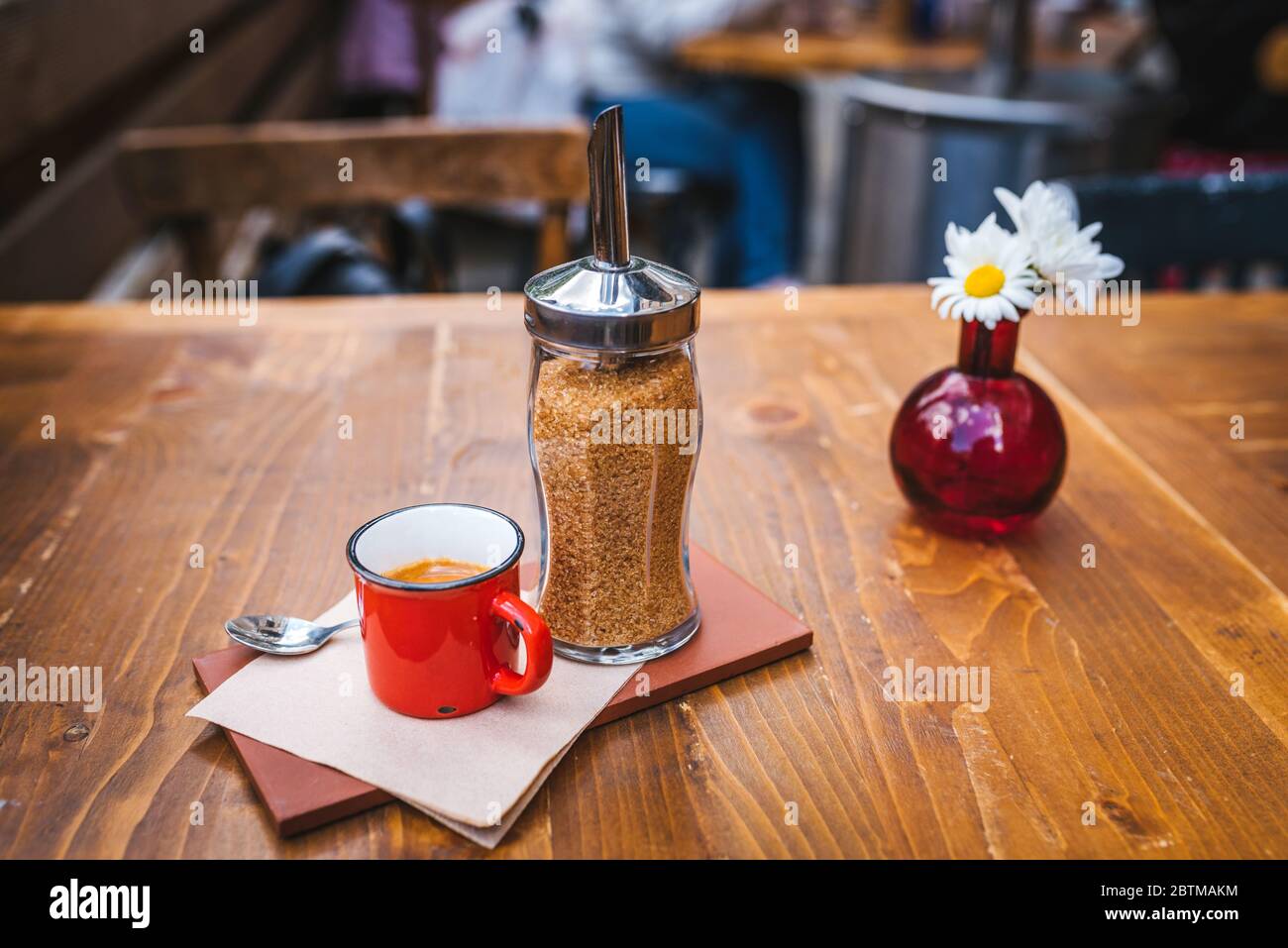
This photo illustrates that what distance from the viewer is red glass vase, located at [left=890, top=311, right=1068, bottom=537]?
0.84 meters

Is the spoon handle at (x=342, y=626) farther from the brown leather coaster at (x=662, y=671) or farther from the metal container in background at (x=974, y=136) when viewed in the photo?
the metal container in background at (x=974, y=136)

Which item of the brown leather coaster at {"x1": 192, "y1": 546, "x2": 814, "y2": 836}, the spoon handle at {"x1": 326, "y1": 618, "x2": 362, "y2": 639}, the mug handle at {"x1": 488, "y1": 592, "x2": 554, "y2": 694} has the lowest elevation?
the brown leather coaster at {"x1": 192, "y1": 546, "x2": 814, "y2": 836}

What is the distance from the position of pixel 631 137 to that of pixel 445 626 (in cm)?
239

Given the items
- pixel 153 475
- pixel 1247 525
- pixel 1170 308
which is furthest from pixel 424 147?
pixel 1247 525

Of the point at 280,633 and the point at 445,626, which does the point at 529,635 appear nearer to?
the point at 445,626

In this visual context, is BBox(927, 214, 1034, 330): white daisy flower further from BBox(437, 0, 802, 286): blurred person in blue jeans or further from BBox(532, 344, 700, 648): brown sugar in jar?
BBox(437, 0, 802, 286): blurred person in blue jeans

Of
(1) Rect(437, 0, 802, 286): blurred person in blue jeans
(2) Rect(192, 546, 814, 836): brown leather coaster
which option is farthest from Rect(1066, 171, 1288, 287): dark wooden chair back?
(1) Rect(437, 0, 802, 286): blurred person in blue jeans

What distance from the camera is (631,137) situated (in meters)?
2.82

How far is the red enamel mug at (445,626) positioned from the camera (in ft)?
2.01

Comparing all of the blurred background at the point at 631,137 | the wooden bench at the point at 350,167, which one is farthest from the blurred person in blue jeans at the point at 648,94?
the wooden bench at the point at 350,167

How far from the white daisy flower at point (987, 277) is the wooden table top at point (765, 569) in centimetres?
18

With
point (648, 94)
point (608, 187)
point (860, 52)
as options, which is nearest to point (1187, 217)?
point (608, 187)
